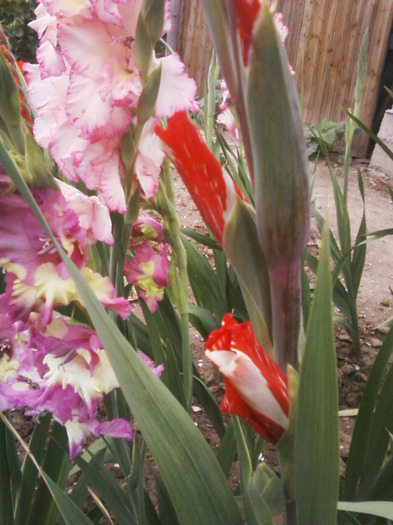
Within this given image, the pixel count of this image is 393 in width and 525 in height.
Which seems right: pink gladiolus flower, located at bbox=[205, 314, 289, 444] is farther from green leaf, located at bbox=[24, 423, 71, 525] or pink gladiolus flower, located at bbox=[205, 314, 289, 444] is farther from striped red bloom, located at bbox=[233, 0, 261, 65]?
green leaf, located at bbox=[24, 423, 71, 525]

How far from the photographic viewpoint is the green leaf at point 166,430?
344 millimetres

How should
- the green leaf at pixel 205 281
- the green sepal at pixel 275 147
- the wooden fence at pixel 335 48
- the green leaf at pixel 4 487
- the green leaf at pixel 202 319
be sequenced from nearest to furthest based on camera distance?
the green sepal at pixel 275 147, the green leaf at pixel 4 487, the green leaf at pixel 202 319, the green leaf at pixel 205 281, the wooden fence at pixel 335 48

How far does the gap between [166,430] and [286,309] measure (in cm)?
12

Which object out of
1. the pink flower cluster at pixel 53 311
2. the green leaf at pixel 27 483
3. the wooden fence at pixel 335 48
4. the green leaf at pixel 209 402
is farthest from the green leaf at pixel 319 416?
the wooden fence at pixel 335 48

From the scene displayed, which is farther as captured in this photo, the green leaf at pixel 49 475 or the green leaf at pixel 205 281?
the green leaf at pixel 205 281

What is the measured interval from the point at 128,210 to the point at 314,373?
0.69ft

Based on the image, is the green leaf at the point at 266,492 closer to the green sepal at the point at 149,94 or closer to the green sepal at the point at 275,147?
the green sepal at the point at 275,147

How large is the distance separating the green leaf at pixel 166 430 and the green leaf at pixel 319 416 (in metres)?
0.07

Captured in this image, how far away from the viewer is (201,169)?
35 centimetres

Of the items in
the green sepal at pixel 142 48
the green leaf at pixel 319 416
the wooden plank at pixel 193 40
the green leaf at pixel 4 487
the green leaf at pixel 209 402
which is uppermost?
the wooden plank at pixel 193 40

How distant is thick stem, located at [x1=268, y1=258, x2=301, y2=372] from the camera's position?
13.4 inches

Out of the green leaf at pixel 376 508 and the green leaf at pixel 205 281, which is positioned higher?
the green leaf at pixel 376 508

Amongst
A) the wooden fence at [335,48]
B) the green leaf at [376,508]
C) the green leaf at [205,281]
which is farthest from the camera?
the wooden fence at [335,48]

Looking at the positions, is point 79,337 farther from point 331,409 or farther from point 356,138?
point 356,138
